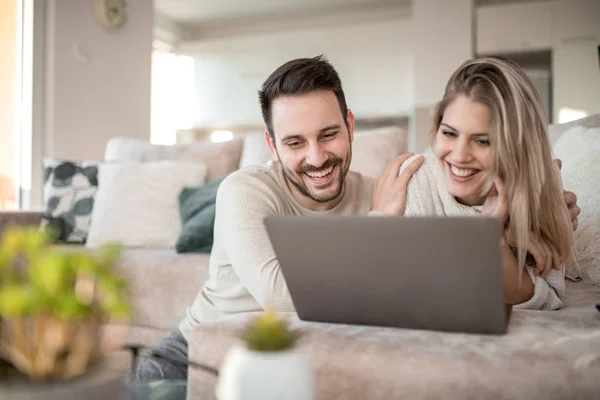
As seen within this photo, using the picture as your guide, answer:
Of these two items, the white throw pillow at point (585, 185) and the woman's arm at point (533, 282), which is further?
the white throw pillow at point (585, 185)

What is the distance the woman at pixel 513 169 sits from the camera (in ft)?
3.43

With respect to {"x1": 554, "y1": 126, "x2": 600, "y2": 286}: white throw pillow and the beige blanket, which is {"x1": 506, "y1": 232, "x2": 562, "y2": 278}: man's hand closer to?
the beige blanket

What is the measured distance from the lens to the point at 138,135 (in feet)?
15.3

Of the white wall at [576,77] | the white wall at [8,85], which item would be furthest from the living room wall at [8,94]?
the white wall at [576,77]

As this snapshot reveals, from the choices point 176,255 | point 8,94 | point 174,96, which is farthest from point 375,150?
point 174,96

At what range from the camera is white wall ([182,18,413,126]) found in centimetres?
604

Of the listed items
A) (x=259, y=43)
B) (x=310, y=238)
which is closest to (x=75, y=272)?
(x=310, y=238)

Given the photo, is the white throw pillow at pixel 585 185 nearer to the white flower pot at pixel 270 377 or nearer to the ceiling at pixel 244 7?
the white flower pot at pixel 270 377

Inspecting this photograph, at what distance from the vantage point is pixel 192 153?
118 inches

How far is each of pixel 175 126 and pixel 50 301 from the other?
→ 22.4 ft

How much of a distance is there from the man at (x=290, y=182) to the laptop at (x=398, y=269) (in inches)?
19.2

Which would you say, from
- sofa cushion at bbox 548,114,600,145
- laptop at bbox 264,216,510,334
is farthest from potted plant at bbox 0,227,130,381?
sofa cushion at bbox 548,114,600,145

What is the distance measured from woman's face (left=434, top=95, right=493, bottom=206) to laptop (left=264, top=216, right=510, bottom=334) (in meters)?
0.46

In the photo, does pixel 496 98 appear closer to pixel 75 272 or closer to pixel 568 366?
pixel 568 366
